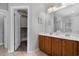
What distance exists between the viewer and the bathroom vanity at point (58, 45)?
7.27ft

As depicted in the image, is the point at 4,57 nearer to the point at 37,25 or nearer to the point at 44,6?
Answer: the point at 37,25

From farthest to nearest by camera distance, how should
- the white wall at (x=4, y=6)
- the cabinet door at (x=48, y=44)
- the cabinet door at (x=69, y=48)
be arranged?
the cabinet door at (x=48, y=44) → the white wall at (x=4, y=6) → the cabinet door at (x=69, y=48)

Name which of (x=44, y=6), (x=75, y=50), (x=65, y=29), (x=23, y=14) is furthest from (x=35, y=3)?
(x=75, y=50)

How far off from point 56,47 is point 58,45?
71 millimetres

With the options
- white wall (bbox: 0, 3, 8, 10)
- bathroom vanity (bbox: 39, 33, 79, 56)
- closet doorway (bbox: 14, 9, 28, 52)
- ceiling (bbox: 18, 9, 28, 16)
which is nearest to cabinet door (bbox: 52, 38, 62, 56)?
bathroom vanity (bbox: 39, 33, 79, 56)

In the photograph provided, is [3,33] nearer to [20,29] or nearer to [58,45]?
[20,29]

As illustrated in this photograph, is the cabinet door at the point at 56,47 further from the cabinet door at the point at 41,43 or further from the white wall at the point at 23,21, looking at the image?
the white wall at the point at 23,21

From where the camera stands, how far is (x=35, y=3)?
240 cm

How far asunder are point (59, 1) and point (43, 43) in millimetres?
990

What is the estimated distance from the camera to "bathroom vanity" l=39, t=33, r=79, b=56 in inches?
87.2

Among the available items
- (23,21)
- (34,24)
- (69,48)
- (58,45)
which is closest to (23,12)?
(23,21)

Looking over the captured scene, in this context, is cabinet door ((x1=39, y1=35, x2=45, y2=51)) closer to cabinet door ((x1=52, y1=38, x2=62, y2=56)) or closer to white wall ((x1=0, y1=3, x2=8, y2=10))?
cabinet door ((x1=52, y1=38, x2=62, y2=56))

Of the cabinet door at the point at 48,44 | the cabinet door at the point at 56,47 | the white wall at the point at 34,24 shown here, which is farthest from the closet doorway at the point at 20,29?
the cabinet door at the point at 56,47

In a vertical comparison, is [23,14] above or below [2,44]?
above
